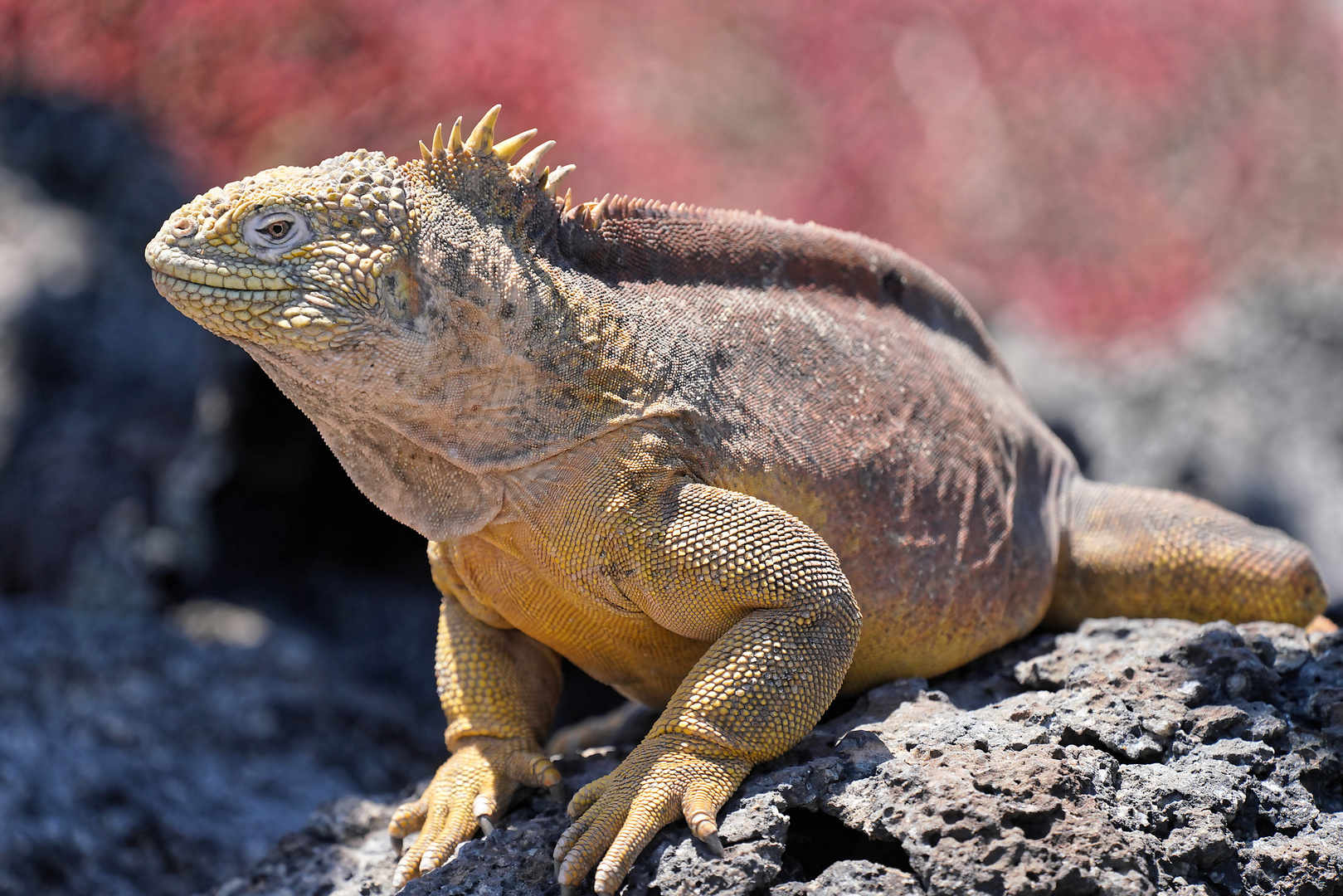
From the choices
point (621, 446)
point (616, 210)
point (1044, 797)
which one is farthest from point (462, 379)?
point (1044, 797)

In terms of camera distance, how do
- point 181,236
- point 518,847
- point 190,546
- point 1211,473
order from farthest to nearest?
point 190,546
point 1211,473
point 518,847
point 181,236

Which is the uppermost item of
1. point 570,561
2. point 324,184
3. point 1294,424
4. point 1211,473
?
point 1294,424

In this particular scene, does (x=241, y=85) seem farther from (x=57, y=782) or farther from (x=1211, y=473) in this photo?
(x=1211, y=473)

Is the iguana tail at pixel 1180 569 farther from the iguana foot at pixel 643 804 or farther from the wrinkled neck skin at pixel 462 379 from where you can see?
the wrinkled neck skin at pixel 462 379

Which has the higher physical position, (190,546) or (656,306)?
(656,306)

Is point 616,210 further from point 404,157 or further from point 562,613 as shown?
point 404,157

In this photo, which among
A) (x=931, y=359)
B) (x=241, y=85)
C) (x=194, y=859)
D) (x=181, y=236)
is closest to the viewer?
(x=181, y=236)

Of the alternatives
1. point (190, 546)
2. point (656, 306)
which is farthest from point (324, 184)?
point (190, 546)
